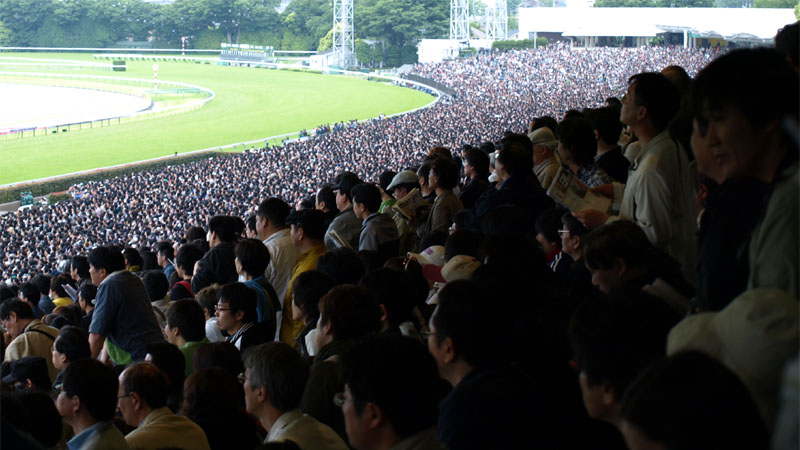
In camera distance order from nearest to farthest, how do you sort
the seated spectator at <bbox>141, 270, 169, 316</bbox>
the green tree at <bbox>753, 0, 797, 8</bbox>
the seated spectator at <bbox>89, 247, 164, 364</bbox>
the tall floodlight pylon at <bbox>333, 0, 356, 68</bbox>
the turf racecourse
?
the seated spectator at <bbox>89, 247, 164, 364</bbox>, the seated spectator at <bbox>141, 270, 169, 316</bbox>, the turf racecourse, the green tree at <bbox>753, 0, 797, 8</bbox>, the tall floodlight pylon at <bbox>333, 0, 356, 68</bbox>

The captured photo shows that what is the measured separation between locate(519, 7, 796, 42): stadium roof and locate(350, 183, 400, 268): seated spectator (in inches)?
1277

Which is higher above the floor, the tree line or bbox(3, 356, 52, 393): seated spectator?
the tree line

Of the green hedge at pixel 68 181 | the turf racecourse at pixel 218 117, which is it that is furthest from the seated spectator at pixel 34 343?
the turf racecourse at pixel 218 117

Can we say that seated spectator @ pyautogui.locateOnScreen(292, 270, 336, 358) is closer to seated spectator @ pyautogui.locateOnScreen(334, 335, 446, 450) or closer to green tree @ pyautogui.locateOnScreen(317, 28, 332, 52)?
seated spectator @ pyautogui.locateOnScreen(334, 335, 446, 450)

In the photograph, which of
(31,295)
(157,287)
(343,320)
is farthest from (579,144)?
(31,295)

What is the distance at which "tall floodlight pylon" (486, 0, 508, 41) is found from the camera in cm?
7231

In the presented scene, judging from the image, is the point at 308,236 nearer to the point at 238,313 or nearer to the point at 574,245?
the point at 238,313

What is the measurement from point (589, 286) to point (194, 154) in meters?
35.2

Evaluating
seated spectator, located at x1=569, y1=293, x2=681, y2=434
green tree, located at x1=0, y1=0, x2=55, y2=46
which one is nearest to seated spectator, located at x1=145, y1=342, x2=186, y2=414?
seated spectator, located at x1=569, y1=293, x2=681, y2=434

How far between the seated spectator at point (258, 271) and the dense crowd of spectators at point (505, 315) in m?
0.02

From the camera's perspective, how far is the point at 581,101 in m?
34.7

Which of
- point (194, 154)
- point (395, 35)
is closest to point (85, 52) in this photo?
point (395, 35)

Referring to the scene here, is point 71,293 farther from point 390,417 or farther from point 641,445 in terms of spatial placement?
point 641,445

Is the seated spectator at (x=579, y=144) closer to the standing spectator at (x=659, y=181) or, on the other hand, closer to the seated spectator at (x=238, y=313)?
the standing spectator at (x=659, y=181)
